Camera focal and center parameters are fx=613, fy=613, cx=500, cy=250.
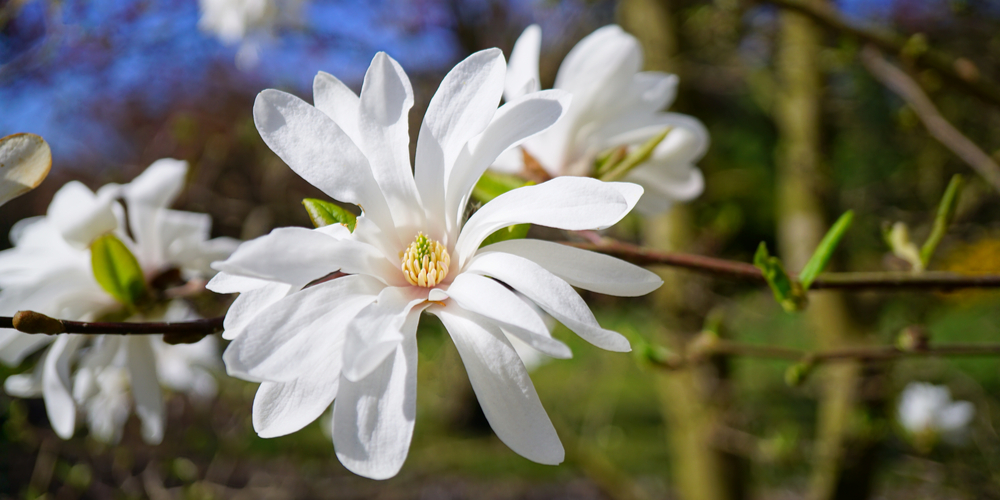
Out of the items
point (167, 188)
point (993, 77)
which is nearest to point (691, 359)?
point (167, 188)

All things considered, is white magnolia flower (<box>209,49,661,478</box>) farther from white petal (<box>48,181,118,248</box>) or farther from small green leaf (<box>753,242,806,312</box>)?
white petal (<box>48,181,118,248</box>)

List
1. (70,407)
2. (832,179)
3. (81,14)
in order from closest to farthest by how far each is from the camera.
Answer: (70,407) → (81,14) → (832,179)

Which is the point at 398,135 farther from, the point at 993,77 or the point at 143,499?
the point at 993,77

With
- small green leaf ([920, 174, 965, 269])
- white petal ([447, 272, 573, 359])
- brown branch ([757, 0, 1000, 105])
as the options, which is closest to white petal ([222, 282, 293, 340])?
white petal ([447, 272, 573, 359])

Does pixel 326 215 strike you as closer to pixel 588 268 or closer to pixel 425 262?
pixel 425 262

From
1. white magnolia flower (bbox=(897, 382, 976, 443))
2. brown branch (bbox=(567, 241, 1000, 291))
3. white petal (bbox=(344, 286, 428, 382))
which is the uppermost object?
white petal (bbox=(344, 286, 428, 382))

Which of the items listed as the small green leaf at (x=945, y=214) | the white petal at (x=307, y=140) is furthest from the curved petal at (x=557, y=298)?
the small green leaf at (x=945, y=214)

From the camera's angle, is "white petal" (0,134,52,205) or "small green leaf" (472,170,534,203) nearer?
"white petal" (0,134,52,205)

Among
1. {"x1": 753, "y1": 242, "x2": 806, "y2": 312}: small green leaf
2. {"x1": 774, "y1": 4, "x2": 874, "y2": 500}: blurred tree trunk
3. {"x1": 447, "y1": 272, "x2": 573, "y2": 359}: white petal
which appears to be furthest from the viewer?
{"x1": 774, "y1": 4, "x2": 874, "y2": 500}: blurred tree trunk
